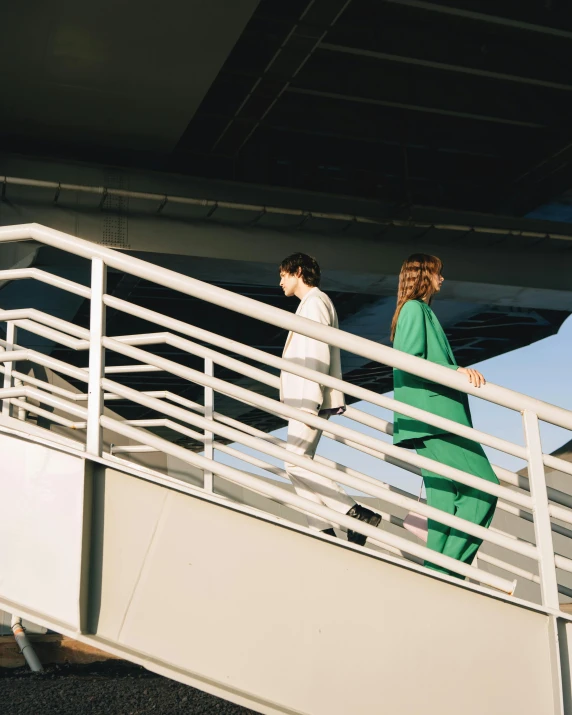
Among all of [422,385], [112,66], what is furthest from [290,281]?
[112,66]

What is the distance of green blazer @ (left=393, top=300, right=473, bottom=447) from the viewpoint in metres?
3.23

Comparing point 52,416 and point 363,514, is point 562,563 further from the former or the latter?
point 52,416

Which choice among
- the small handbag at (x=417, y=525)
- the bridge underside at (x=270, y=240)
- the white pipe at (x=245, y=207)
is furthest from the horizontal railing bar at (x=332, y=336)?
the bridge underside at (x=270, y=240)

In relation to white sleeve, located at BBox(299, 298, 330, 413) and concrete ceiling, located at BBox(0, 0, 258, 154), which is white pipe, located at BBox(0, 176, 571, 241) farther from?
white sleeve, located at BBox(299, 298, 330, 413)

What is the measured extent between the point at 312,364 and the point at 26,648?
5.19m

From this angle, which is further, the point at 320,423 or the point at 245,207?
the point at 245,207

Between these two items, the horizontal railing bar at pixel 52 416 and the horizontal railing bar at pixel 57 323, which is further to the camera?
the horizontal railing bar at pixel 52 416

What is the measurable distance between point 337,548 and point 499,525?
6958 millimetres

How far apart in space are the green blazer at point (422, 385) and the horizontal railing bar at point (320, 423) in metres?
0.42

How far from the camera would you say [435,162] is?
1147cm

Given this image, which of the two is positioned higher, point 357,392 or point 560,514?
point 357,392

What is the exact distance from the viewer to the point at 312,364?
4.05m

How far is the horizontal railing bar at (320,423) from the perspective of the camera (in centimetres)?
261

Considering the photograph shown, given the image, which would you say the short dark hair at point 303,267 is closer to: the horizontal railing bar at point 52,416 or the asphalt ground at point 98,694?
the horizontal railing bar at point 52,416
